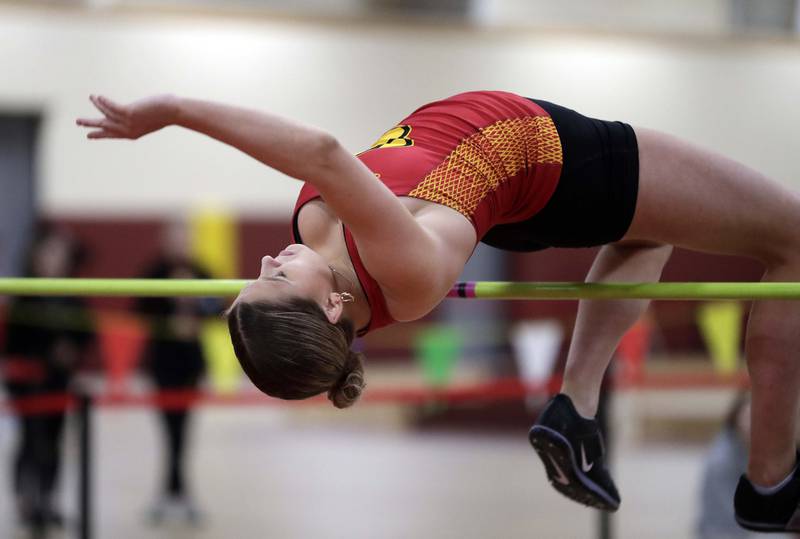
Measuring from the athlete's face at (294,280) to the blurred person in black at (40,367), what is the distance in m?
2.69

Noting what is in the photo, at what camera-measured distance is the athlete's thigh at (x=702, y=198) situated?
1911 millimetres

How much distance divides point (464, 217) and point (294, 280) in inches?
12.1

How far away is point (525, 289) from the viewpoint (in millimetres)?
2037

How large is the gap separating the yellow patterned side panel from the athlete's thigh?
0.60ft

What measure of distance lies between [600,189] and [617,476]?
12.8 feet

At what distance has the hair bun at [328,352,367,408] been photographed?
74.1 inches

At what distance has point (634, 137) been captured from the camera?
1935 mm

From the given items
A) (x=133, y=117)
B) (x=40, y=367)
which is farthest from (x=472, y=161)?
(x=40, y=367)

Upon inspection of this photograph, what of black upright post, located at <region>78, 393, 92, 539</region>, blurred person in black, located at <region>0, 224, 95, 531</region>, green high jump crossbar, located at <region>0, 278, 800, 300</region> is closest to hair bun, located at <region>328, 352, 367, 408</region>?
green high jump crossbar, located at <region>0, 278, 800, 300</region>

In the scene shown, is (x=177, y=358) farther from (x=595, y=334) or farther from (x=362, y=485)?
(x=595, y=334)

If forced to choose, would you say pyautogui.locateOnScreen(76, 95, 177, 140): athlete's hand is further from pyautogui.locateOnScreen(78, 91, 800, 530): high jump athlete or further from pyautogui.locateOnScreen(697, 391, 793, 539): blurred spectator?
pyautogui.locateOnScreen(697, 391, 793, 539): blurred spectator

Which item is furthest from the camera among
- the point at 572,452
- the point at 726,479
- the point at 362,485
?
the point at 362,485

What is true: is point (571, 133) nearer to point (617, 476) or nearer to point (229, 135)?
point (229, 135)

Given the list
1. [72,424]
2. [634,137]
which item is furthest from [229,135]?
[72,424]
